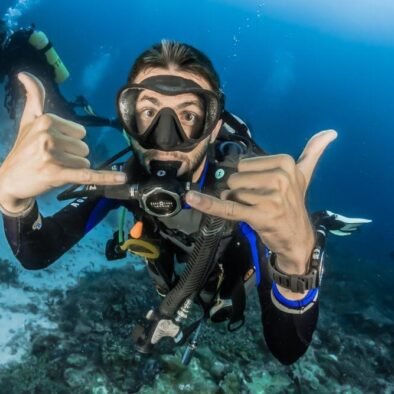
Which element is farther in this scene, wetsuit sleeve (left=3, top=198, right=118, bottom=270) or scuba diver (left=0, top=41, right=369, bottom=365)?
wetsuit sleeve (left=3, top=198, right=118, bottom=270)

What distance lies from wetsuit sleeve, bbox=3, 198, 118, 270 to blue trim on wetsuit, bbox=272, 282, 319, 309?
1816 mm

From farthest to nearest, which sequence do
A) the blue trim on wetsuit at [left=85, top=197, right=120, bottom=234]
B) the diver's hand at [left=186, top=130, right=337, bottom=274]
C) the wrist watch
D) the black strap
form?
the blue trim on wetsuit at [left=85, top=197, right=120, bottom=234] → the black strap → the wrist watch → the diver's hand at [left=186, top=130, right=337, bottom=274]

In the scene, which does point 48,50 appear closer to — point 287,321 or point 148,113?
point 148,113

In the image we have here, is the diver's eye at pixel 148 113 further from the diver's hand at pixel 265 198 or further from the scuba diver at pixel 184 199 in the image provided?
the diver's hand at pixel 265 198

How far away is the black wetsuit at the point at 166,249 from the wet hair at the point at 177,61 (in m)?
0.93

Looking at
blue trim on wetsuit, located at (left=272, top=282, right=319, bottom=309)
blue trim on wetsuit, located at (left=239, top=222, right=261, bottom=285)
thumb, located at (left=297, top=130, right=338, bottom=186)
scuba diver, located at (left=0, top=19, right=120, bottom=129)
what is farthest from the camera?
scuba diver, located at (left=0, top=19, right=120, bottom=129)

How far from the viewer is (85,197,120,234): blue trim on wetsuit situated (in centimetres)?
368

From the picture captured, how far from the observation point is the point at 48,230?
3.14 meters

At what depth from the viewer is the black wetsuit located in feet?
8.58

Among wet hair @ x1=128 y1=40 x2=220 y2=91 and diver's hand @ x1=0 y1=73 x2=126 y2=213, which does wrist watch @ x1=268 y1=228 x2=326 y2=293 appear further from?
wet hair @ x1=128 y1=40 x2=220 y2=91


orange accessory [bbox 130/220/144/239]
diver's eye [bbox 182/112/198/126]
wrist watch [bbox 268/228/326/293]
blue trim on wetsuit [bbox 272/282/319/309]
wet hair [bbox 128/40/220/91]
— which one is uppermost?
wet hair [bbox 128/40/220/91]

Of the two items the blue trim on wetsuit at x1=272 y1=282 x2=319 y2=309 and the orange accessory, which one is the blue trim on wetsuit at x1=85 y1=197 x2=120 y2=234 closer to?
the orange accessory

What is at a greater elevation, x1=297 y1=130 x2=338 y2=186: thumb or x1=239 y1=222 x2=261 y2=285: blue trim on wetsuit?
x1=297 y1=130 x2=338 y2=186: thumb

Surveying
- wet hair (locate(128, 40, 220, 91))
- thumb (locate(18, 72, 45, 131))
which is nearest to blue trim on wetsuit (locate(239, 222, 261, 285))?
wet hair (locate(128, 40, 220, 91))
